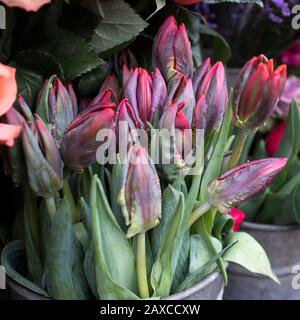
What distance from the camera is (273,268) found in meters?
0.53

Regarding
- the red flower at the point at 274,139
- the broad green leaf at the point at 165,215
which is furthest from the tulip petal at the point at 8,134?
the red flower at the point at 274,139

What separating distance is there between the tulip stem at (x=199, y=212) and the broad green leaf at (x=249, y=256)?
4cm

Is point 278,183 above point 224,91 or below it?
below

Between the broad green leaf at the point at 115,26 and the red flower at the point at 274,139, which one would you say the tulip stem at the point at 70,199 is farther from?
the red flower at the point at 274,139

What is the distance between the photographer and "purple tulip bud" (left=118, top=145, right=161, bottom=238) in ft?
0.91

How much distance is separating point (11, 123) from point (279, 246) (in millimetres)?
326

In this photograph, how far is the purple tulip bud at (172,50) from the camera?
0.34m

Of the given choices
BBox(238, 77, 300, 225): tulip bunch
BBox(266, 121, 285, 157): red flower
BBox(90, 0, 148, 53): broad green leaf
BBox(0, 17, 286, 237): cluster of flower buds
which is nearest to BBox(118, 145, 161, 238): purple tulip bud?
BBox(0, 17, 286, 237): cluster of flower buds

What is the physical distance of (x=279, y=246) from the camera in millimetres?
522

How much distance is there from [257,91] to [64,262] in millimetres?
154

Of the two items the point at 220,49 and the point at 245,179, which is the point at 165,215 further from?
the point at 220,49

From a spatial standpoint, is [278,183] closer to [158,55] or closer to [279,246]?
[279,246]

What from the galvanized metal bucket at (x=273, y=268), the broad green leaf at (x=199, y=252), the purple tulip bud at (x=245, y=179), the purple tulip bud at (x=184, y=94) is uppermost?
the purple tulip bud at (x=184, y=94)
